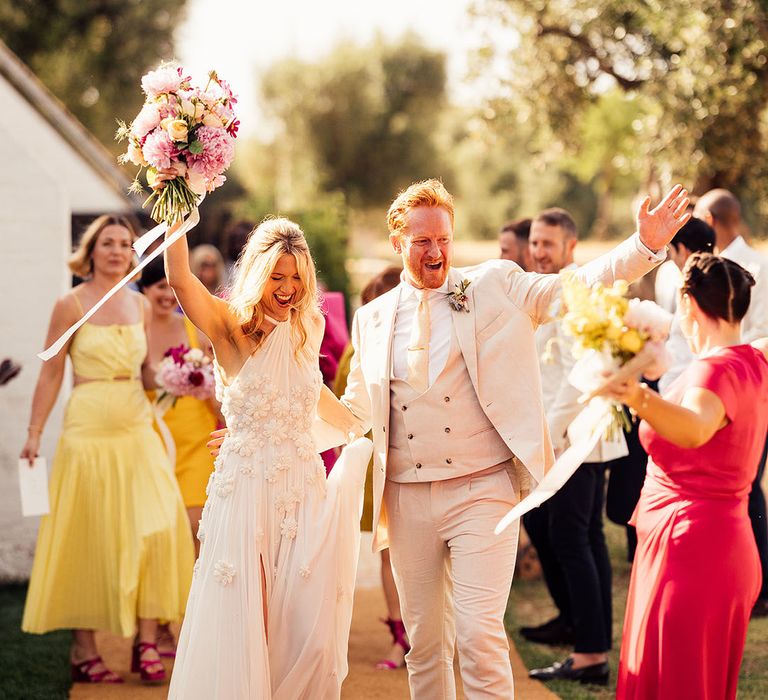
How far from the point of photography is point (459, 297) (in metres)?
5.06

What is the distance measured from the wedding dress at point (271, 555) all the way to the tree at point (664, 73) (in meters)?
9.90

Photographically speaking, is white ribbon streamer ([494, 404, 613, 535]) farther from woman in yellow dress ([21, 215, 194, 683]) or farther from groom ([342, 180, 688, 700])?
woman in yellow dress ([21, 215, 194, 683])

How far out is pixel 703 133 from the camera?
14.4 metres

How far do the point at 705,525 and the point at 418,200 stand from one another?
1846 millimetres

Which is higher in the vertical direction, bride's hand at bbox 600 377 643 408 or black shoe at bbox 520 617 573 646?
bride's hand at bbox 600 377 643 408

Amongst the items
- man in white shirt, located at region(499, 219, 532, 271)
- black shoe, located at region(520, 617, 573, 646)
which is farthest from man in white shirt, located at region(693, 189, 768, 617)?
black shoe, located at region(520, 617, 573, 646)

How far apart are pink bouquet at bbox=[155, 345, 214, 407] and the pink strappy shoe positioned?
1637mm

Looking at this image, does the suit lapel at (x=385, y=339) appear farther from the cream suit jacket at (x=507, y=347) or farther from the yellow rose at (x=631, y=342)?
the yellow rose at (x=631, y=342)

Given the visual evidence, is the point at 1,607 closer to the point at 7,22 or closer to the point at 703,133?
the point at 703,133

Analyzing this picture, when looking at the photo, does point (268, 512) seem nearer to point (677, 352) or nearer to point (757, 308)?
point (677, 352)

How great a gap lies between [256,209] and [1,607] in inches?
605

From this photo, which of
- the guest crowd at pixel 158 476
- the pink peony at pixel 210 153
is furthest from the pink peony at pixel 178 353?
the pink peony at pixel 210 153

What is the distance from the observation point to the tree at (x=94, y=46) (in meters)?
31.5

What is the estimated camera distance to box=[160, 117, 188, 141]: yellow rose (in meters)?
4.70
